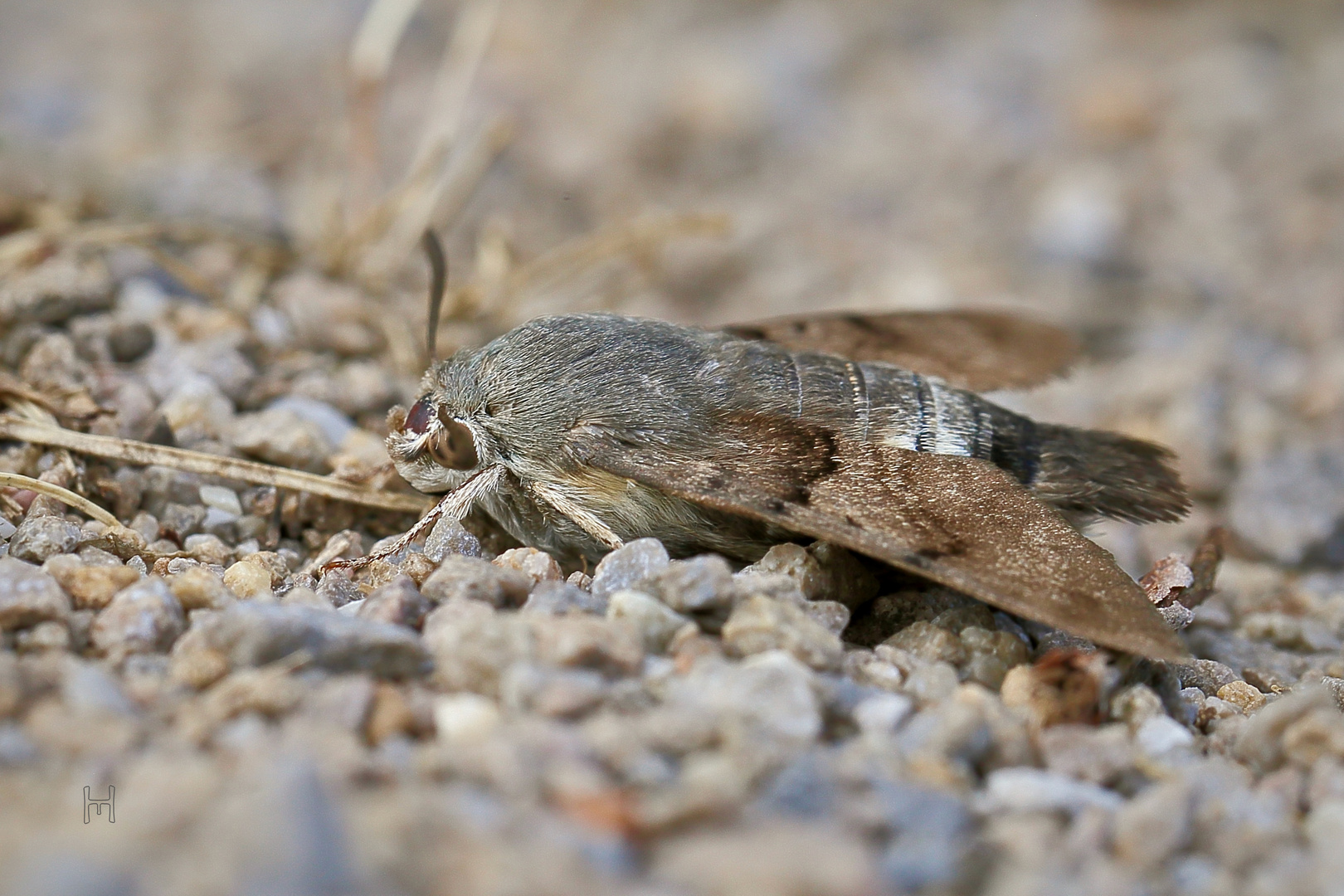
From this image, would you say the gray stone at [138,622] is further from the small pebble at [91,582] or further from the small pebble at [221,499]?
the small pebble at [221,499]

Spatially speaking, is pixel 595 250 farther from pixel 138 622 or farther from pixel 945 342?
pixel 138 622

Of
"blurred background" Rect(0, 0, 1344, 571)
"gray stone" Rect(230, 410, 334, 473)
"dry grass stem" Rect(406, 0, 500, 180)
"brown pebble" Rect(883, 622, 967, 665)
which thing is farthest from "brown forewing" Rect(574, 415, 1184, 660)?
"dry grass stem" Rect(406, 0, 500, 180)

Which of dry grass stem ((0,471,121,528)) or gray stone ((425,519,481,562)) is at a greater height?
dry grass stem ((0,471,121,528))

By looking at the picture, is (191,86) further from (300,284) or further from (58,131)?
(300,284)

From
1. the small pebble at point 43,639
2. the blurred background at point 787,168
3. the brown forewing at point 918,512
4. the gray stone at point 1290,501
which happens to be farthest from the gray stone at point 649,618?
the gray stone at point 1290,501

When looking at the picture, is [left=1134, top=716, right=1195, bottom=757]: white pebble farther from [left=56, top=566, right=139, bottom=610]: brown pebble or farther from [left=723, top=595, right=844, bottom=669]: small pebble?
[left=56, top=566, right=139, bottom=610]: brown pebble

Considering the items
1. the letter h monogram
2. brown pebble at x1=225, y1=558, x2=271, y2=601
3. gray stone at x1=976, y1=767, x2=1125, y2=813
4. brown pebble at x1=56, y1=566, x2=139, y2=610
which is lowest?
brown pebble at x1=225, y1=558, x2=271, y2=601

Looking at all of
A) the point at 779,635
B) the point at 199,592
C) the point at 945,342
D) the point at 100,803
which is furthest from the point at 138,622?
the point at 945,342

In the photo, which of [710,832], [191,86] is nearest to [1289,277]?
[710,832]
